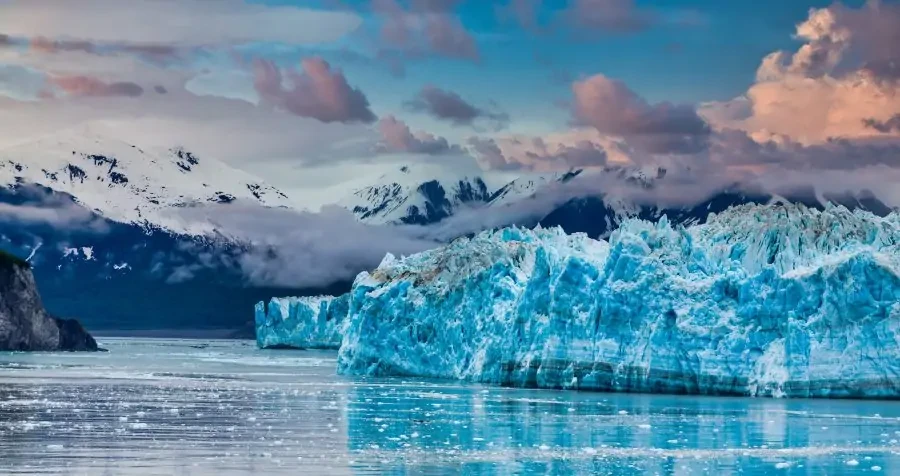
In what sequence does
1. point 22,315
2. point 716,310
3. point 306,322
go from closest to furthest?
point 716,310 → point 22,315 → point 306,322

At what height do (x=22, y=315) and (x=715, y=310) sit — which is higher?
(x=22, y=315)

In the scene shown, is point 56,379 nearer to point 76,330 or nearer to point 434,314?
point 434,314

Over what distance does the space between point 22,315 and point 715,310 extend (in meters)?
90.0

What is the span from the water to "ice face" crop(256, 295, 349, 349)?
273 feet

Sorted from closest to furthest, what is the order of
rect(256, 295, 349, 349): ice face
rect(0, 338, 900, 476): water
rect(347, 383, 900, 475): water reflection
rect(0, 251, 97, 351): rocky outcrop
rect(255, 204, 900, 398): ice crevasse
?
rect(0, 338, 900, 476): water → rect(347, 383, 900, 475): water reflection → rect(255, 204, 900, 398): ice crevasse → rect(0, 251, 97, 351): rocky outcrop → rect(256, 295, 349, 349): ice face

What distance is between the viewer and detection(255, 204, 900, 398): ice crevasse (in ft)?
174

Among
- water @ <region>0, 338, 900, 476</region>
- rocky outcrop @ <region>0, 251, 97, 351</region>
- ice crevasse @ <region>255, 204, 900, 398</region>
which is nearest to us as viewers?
water @ <region>0, 338, 900, 476</region>

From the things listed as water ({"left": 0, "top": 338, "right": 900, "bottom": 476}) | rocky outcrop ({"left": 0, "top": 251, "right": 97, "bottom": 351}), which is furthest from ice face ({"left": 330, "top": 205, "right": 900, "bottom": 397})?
rocky outcrop ({"left": 0, "top": 251, "right": 97, "bottom": 351})

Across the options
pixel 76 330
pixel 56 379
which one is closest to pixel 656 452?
pixel 56 379

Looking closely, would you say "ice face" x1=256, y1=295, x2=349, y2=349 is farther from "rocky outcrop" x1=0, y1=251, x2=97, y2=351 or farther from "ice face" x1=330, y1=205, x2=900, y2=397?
"ice face" x1=330, y1=205, x2=900, y2=397

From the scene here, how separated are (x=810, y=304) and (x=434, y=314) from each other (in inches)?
882

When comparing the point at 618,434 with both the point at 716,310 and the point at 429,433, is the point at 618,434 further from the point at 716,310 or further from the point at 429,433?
the point at 716,310

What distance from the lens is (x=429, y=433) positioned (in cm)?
4078

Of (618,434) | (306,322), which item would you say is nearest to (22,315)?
(306,322)
